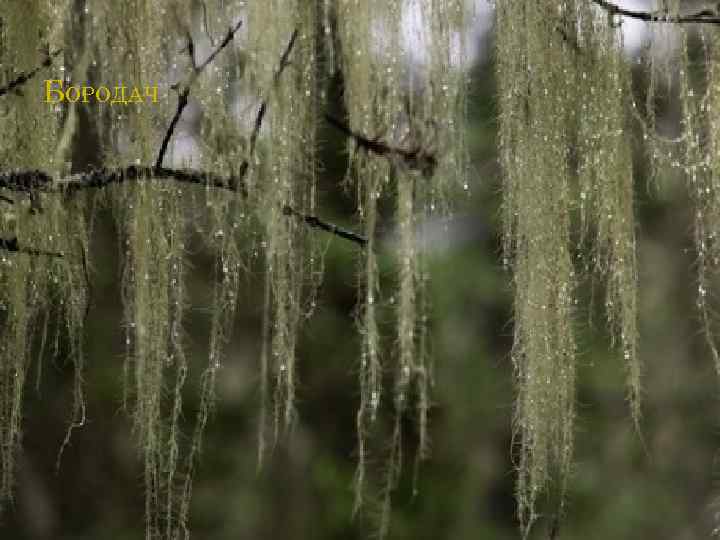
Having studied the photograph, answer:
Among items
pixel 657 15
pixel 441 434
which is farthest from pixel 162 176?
pixel 441 434

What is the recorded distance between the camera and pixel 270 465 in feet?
16.3

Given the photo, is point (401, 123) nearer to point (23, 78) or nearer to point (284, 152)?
point (284, 152)

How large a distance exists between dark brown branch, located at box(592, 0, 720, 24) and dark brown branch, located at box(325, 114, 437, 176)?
1.32ft

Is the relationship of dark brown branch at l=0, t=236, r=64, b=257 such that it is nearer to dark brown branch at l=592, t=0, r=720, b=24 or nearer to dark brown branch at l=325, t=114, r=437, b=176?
dark brown branch at l=325, t=114, r=437, b=176

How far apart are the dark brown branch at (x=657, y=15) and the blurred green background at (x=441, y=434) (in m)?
2.99

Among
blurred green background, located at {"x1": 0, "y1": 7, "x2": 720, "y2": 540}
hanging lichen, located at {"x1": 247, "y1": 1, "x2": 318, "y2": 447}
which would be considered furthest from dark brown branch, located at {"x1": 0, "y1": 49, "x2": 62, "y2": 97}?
blurred green background, located at {"x1": 0, "y1": 7, "x2": 720, "y2": 540}

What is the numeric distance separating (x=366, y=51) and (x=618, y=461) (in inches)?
191

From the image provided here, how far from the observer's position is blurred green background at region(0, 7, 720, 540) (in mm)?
4664

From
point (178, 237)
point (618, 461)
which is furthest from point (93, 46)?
point (618, 461)

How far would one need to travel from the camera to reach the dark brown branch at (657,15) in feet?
4.33

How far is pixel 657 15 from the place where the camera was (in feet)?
4.37

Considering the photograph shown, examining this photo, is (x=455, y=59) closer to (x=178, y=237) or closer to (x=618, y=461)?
(x=178, y=237)

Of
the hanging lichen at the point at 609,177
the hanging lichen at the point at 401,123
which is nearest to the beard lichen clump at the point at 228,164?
the hanging lichen at the point at 401,123

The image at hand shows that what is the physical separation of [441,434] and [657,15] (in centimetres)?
397
